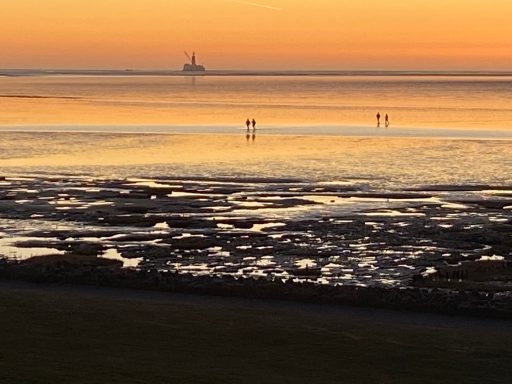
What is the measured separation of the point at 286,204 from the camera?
175ft

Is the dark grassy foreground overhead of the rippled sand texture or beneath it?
overhead

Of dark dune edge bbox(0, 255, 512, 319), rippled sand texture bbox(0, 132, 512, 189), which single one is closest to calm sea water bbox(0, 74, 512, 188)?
rippled sand texture bbox(0, 132, 512, 189)

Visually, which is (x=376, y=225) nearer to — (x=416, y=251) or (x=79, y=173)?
(x=416, y=251)

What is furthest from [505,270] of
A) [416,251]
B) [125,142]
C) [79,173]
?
[125,142]

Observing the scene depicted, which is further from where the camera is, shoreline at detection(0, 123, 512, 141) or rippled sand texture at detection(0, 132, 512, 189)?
shoreline at detection(0, 123, 512, 141)

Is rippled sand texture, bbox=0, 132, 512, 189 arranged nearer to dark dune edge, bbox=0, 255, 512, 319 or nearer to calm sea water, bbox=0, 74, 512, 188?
calm sea water, bbox=0, 74, 512, 188

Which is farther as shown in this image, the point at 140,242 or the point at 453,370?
the point at 140,242

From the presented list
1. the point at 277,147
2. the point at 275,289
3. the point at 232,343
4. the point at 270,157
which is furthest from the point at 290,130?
the point at 232,343

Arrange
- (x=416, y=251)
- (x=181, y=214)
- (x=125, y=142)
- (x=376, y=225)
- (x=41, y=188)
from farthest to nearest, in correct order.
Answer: (x=125, y=142), (x=41, y=188), (x=181, y=214), (x=376, y=225), (x=416, y=251)

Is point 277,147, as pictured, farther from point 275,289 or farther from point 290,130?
point 275,289

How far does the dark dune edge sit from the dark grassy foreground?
757 mm

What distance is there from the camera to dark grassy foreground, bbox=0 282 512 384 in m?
21.0

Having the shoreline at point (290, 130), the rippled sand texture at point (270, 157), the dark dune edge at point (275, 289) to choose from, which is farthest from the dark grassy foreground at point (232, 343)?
the shoreline at point (290, 130)

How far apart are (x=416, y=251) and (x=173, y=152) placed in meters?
47.9
